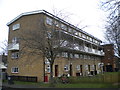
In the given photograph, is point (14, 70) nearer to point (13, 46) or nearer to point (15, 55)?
point (15, 55)

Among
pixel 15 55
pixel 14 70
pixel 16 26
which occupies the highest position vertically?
pixel 16 26

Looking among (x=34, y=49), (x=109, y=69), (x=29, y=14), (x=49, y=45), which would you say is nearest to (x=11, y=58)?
(x=29, y=14)

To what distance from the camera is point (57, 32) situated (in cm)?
1855

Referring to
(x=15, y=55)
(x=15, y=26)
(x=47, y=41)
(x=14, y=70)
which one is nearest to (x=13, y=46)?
(x=15, y=55)

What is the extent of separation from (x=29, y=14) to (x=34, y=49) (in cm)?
1135

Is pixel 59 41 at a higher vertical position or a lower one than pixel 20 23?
lower

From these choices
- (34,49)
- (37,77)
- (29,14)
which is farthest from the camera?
(29,14)

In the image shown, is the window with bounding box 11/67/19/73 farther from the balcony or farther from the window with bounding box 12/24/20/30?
the window with bounding box 12/24/20/30

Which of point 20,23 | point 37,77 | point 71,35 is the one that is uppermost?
point 20,23

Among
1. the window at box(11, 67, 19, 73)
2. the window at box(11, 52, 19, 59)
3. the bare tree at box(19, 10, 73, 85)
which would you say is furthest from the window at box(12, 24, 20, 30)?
the bare tree at box(19, 10, 73, 85)

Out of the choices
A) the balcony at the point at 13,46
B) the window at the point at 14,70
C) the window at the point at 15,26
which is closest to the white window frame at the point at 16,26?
the window at the point at 15,26

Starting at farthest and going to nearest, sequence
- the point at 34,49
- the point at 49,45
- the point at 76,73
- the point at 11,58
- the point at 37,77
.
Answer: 1. the point at 76,73
2. the point at 11,58
3. the point at 37,77
4. the point at 34,49
5. the point at 49,45

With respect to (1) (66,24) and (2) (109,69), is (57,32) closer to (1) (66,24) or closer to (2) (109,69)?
(1) (66,24)

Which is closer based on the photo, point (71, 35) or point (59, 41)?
point (59, 41)
